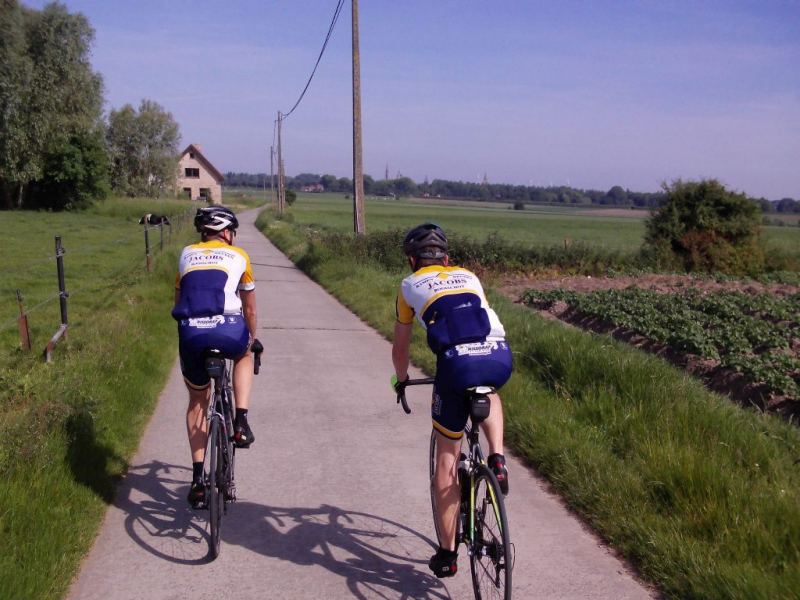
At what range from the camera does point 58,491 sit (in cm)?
438

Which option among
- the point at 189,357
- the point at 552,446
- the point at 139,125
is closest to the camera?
the point at 189,357

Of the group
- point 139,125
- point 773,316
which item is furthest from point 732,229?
point 139,125

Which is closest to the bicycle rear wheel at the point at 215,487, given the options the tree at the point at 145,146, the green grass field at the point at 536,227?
the green grass field at the point at 536,227

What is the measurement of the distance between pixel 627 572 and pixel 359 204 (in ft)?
57.9

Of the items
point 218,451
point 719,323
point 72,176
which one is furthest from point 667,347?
point 72,176

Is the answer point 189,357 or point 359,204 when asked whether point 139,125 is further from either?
point 189,357

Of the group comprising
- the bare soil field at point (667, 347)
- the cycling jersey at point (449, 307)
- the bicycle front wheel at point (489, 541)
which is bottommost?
the bare soil field at point (667, 347)

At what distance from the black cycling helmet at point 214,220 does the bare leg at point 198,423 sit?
918 mm

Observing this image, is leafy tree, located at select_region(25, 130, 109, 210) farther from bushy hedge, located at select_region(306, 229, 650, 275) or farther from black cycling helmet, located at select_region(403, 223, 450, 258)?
black cycling helmet, located at select_region(403, 223, 450, 258)

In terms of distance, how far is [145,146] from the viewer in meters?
79.4

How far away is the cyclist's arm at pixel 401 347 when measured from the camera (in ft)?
12.2

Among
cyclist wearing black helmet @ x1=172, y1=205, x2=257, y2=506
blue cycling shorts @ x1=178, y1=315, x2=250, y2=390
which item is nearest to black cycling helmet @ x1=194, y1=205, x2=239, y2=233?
cyclist wearing black helmet @ x1=172, y1=205, x2=257, y2=506

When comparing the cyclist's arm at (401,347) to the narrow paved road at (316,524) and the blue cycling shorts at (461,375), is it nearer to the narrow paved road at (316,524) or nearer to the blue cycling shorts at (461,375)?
the blue cycling shorts at (461,375)

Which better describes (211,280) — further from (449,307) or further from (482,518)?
(482,518)
